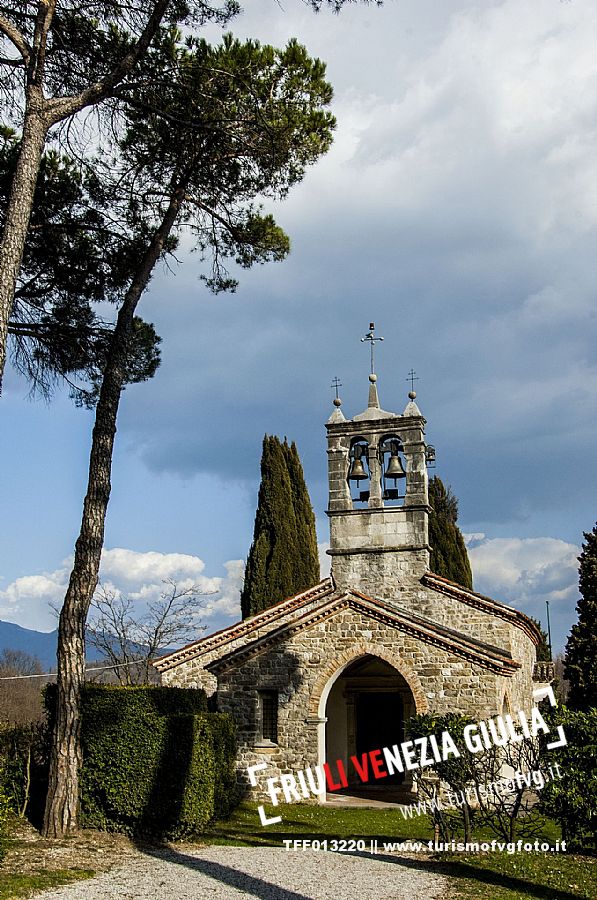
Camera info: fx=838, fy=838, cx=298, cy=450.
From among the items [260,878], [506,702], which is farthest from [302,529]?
[260,878]

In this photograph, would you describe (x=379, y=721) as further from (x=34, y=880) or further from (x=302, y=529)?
(x=34, y=880)

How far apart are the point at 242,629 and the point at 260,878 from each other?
10.3 metres

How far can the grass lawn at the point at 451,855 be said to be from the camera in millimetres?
8641

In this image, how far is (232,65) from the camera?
12.1 metres

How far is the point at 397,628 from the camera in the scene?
53.5ft

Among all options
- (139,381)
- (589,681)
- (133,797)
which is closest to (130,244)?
(139,381)

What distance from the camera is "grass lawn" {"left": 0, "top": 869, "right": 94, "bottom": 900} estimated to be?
8312 mm

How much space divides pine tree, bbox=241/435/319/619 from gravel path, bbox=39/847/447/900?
573 inches

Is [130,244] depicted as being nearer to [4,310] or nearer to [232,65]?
[232,65]

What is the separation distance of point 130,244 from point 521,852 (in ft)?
36.2

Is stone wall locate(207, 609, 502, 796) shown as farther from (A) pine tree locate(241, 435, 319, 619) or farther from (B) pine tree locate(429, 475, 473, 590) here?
(B) pine tree locate(429, 475, 473, 590)

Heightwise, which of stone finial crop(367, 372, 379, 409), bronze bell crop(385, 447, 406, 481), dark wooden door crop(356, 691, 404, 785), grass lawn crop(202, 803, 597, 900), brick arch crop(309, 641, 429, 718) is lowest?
grass lawn crop(202, 803, 597, 900)

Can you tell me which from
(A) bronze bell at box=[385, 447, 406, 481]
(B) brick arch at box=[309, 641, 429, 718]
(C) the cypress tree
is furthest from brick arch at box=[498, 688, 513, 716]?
(C) the cypress tree

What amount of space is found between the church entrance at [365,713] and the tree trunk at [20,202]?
41.1ft
